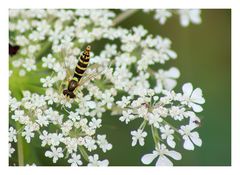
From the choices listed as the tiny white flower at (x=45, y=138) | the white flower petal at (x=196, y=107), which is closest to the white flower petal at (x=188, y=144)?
the white flower petal at (x=196, y=107)

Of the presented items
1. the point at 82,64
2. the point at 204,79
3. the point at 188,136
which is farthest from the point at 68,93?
the point at 204,79

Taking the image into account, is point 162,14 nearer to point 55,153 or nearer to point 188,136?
point 188,136

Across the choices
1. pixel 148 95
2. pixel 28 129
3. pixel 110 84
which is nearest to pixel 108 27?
pixel 110 84

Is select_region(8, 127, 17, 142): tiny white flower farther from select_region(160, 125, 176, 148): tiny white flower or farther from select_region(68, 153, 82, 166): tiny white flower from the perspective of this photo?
select_region(160, 125, 176, 148): tiny white flower

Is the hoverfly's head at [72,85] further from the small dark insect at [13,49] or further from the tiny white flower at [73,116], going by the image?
the small dark insect at [13,49]

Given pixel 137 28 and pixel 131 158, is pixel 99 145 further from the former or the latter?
pixel 137 28
